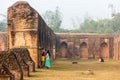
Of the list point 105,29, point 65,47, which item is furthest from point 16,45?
point 105,29

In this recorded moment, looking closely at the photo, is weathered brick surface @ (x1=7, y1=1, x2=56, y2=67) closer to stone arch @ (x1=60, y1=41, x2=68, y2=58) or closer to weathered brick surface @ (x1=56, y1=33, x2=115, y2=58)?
weathered brick surface @ (x1=56, y1=33, x2=115, y2=58)

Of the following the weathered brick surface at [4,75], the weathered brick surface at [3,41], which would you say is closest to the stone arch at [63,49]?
the weathered brick surface at [3,41]

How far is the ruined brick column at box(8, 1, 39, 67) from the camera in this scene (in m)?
21.6

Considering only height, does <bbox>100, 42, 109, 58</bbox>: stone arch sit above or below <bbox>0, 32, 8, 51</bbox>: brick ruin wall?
below

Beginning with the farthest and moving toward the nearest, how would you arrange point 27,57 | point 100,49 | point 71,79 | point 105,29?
point 105,29 → point 100,49 → point 27,57 → point 71,79

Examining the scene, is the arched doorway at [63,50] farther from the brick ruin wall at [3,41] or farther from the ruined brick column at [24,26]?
the ruined brick column at [24,26]

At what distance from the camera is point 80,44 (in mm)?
45688

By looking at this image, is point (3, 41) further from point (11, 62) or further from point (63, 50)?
point (11, 62)

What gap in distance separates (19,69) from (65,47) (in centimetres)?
3334

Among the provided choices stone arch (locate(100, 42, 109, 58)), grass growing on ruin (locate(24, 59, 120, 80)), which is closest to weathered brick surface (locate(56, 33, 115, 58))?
stone arch (locate(100, 42, 109, 58))

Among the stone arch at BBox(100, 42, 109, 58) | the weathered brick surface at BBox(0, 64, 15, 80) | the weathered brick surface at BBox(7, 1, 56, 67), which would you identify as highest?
the weathered brick surface at BBox(7, 1, 56, 67)

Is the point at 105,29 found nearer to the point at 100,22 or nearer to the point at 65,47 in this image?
the point at 100,22

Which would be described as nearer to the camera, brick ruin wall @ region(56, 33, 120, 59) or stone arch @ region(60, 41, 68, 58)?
brick ruin wall @ region(56, 33, 120, 59)

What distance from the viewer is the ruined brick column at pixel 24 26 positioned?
70.8 feet
